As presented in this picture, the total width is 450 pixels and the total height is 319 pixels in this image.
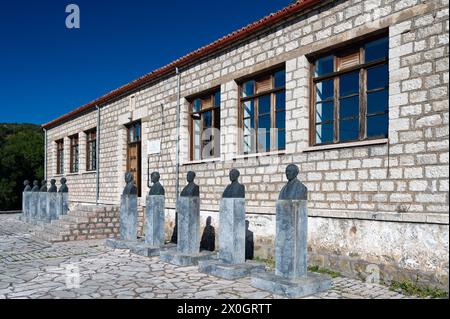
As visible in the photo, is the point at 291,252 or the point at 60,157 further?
the point at 60,157

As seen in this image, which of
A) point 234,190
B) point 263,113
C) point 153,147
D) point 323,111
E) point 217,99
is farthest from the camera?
point 153,147

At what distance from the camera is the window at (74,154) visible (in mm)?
17172

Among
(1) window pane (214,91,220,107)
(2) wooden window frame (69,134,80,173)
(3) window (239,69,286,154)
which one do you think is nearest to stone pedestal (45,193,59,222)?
(2) wooden window frame (69,134,80,173)

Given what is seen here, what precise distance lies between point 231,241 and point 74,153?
12.6 m

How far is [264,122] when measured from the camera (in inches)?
334

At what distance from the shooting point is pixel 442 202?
5.38 meters

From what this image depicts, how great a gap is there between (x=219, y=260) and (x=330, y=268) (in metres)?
1.75

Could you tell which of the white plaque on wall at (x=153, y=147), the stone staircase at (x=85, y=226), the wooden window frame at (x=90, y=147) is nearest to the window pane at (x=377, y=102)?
the white plaque on wall at (x=153, y=147)

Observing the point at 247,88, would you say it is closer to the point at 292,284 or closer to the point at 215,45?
the point at 215,45

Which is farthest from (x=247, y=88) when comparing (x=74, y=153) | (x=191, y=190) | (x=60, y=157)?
(x=60, y=157)

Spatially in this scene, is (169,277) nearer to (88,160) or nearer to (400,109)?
(400,109)

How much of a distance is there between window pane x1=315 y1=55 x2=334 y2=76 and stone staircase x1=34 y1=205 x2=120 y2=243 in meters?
6.91

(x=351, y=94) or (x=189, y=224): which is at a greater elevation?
(x=351, y=94)
